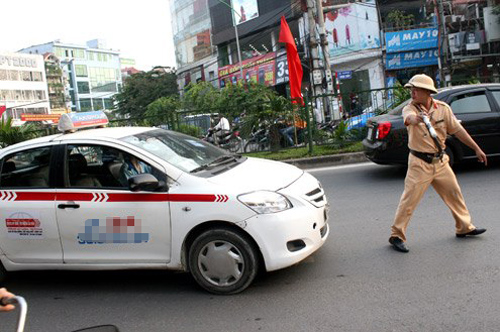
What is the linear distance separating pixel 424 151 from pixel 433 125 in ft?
0.89

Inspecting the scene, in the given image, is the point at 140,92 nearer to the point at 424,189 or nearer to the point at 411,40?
the point at 411,40

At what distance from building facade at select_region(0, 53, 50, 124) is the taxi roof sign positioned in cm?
8148

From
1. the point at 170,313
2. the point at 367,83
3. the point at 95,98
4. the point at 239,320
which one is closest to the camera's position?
the point at 239,320

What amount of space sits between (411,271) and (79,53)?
11623 cm

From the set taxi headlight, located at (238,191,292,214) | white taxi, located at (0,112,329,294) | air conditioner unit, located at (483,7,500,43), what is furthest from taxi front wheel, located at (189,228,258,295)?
air conditioner unit, located at (483,7,500,43)

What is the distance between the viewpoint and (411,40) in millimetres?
25688

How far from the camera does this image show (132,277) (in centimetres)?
470

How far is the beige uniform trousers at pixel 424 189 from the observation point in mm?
4562

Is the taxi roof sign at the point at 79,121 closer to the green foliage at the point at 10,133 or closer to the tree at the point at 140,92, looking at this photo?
the green foliage at the point at 10,133

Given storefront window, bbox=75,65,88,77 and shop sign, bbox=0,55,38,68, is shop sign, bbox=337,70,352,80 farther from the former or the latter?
storefront window, bbox=75,65,88,77

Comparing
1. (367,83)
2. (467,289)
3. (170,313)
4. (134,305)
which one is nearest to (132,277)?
(134,305)

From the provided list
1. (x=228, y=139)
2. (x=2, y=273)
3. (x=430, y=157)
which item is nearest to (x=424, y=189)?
(x=430, y=157)

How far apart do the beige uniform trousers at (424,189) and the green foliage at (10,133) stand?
12.1 metres

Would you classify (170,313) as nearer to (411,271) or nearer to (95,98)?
(411,271)
